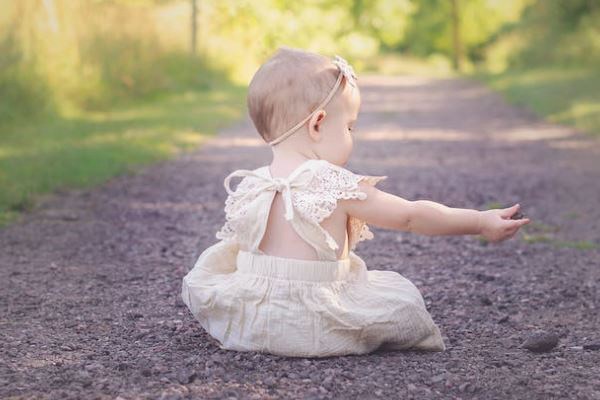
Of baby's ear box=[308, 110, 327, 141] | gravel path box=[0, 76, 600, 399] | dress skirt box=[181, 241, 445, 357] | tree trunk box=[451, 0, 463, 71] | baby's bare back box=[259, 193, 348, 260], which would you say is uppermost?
baby's ear box=[308, 110, 327, 141]

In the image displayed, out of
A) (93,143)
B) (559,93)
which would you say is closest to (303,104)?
(93,143)

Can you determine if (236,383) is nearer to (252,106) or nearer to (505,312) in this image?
(252,106)

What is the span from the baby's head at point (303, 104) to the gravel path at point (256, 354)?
0.74 meters

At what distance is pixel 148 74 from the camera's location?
16.3 meters

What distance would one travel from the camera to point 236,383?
2.91 meters

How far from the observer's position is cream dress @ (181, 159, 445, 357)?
3.21m

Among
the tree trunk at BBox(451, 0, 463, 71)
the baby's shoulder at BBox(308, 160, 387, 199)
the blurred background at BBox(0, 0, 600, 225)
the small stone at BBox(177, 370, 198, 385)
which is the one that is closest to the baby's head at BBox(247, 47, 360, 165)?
the baby's shoulder at BBox(308, 160, 387, 199)

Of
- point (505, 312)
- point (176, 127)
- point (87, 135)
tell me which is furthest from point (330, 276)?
point (176, 127)

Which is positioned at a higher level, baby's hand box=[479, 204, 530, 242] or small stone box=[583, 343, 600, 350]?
baby's hand box=[479, 204, 530, 242]

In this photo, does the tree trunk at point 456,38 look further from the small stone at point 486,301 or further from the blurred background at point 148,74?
the small stone at point 486,301

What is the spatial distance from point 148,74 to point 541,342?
13.6 m

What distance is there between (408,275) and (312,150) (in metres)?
1.55

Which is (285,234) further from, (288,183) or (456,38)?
(456,38)

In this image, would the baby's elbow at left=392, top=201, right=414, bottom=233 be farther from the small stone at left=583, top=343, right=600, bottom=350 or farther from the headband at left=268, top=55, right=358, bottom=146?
the small stone at left=583, top=343, right=600, bottom=350
